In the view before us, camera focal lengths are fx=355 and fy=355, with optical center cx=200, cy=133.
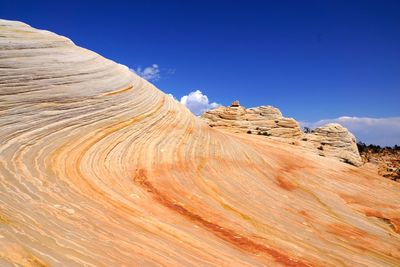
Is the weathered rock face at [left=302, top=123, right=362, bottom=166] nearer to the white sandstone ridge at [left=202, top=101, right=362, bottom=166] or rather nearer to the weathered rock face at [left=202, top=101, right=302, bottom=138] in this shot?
the white sandstone ridge at [left=202, top=101, right=362, bottom=166]

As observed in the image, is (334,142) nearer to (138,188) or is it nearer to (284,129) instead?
(284,129)

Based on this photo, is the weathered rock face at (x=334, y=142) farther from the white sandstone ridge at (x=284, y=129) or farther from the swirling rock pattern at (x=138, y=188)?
the swirling rock pattern at (x=138, y=188)

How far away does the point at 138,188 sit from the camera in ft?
33.9

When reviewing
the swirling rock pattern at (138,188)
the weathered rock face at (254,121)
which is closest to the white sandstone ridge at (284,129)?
the weathered rock face at (254,121)

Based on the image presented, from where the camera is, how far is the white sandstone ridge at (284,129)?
88.3 ft

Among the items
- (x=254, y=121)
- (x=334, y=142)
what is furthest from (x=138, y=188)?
(x=334, y=142)

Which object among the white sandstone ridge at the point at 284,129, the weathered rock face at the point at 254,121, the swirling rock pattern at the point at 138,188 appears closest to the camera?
the swirling rock pattern at the point at 138,188

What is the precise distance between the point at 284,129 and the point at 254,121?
2.74m

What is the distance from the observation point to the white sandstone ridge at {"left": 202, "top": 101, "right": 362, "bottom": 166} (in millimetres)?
26922

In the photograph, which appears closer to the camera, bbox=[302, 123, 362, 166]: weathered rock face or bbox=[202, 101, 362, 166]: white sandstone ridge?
bbox=[302, 123, 362, 166]: weathered rock face

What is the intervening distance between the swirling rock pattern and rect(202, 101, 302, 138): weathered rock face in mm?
10740

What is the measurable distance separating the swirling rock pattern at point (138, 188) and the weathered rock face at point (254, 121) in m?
10.7

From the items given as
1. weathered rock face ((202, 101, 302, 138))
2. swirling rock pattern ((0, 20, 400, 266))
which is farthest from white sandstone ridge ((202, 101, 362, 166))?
swirling rock pattern ((0, 20, 400, 266))

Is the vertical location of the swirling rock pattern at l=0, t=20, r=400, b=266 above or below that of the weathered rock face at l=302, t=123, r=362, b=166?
below
